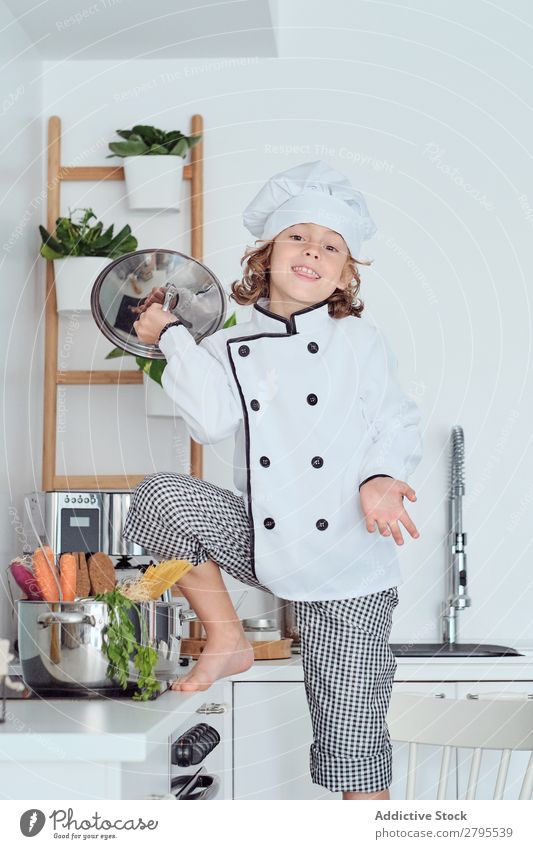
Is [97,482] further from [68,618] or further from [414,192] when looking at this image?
[68,618]

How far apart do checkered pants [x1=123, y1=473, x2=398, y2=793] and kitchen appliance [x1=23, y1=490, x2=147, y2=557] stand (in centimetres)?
54

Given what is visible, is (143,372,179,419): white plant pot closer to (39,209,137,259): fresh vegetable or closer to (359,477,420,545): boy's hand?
(39,209,137,259): fresh vegetable

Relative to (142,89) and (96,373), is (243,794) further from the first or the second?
(142,89)

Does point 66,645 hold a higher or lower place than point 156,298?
lower

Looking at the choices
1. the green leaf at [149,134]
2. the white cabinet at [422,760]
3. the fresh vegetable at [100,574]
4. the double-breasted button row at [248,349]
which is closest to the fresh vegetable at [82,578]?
the fresh vegetable at [100,574]

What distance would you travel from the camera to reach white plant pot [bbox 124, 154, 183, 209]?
2.04m

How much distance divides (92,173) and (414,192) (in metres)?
0.67

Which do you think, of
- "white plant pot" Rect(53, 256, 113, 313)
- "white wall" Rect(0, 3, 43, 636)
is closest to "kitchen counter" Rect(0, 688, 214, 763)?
"white wall" Rect(0, 3, 43, 636)

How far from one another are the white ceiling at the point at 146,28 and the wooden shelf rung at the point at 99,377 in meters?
0.67

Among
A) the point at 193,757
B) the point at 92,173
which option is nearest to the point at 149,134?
the point at 92,173

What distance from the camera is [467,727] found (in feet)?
4.36

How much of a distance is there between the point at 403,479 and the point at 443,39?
1277mm

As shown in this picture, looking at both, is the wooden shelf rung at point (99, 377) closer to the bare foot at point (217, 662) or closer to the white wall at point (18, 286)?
the white wall at point (18, 286)
